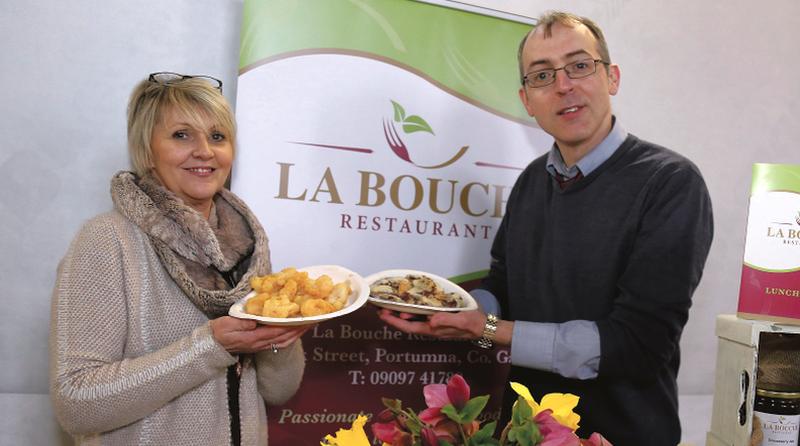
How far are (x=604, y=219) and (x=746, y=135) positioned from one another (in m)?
1.70

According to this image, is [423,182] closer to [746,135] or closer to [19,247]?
[19,247]

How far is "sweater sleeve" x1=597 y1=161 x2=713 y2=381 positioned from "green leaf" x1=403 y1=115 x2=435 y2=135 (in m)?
0.82

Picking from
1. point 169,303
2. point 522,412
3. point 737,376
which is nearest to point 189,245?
point 169,303

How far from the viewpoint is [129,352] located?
1.52 metres

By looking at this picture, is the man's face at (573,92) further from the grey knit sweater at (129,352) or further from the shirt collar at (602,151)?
the grey knit sweater at (129,352)

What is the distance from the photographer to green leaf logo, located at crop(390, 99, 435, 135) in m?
2.23

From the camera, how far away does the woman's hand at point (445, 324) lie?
183 centimetres

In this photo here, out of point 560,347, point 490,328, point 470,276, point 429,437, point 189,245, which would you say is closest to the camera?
point 429,437

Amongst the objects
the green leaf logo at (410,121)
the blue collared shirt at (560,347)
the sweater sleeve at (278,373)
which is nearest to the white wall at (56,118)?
the green leaf logo at (410,121)

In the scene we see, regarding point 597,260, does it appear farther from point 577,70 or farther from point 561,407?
point 561,407

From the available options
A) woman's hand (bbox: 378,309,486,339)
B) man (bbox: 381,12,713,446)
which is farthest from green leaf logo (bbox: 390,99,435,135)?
woman's hand (bbox: 378,309,486,339)

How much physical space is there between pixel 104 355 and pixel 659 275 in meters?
1.42

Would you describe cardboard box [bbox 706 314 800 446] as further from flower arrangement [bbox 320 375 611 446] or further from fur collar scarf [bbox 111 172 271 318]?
fur collar scarf [bbox 111 172 271 318]

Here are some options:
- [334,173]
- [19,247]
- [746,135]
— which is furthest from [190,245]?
[746,135]
